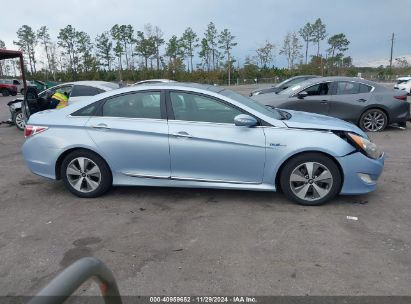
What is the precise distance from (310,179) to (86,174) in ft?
9.54

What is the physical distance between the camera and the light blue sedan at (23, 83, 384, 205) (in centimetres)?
409

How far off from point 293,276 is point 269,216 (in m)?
1.15

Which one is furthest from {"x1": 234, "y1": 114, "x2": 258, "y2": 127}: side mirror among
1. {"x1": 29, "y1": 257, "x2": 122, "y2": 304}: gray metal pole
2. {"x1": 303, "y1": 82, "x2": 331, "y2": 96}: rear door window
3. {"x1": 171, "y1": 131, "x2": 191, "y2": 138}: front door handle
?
{"x1": 303, "y1": 82, "x2": 331, "y2": 96}: rear door window

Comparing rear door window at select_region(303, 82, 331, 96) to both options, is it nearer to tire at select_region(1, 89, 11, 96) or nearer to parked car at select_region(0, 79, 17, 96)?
parked car at select_region(0, 79, 17, 96)

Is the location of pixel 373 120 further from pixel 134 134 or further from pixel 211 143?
Result: pixel 134 134

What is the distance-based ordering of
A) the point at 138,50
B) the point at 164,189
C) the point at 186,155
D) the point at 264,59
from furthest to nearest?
the point at 264,59, the point at 138,50, the point at 164,189, the point at 186,155

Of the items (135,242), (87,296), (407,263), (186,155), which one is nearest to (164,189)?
(186,155)

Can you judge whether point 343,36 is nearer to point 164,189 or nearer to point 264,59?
point 264,59

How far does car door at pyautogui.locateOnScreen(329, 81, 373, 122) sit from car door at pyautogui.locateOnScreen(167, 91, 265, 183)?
18.1 feet

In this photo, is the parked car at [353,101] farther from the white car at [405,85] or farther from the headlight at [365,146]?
the white car at [405,85]

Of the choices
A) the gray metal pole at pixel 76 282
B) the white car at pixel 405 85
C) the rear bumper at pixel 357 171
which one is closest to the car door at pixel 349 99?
the rear bumper at pixel 357 171

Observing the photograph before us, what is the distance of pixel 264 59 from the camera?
209 ft

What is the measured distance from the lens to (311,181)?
4.13 meters

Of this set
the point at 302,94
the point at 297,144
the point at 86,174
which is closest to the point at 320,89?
the point at 302,94
